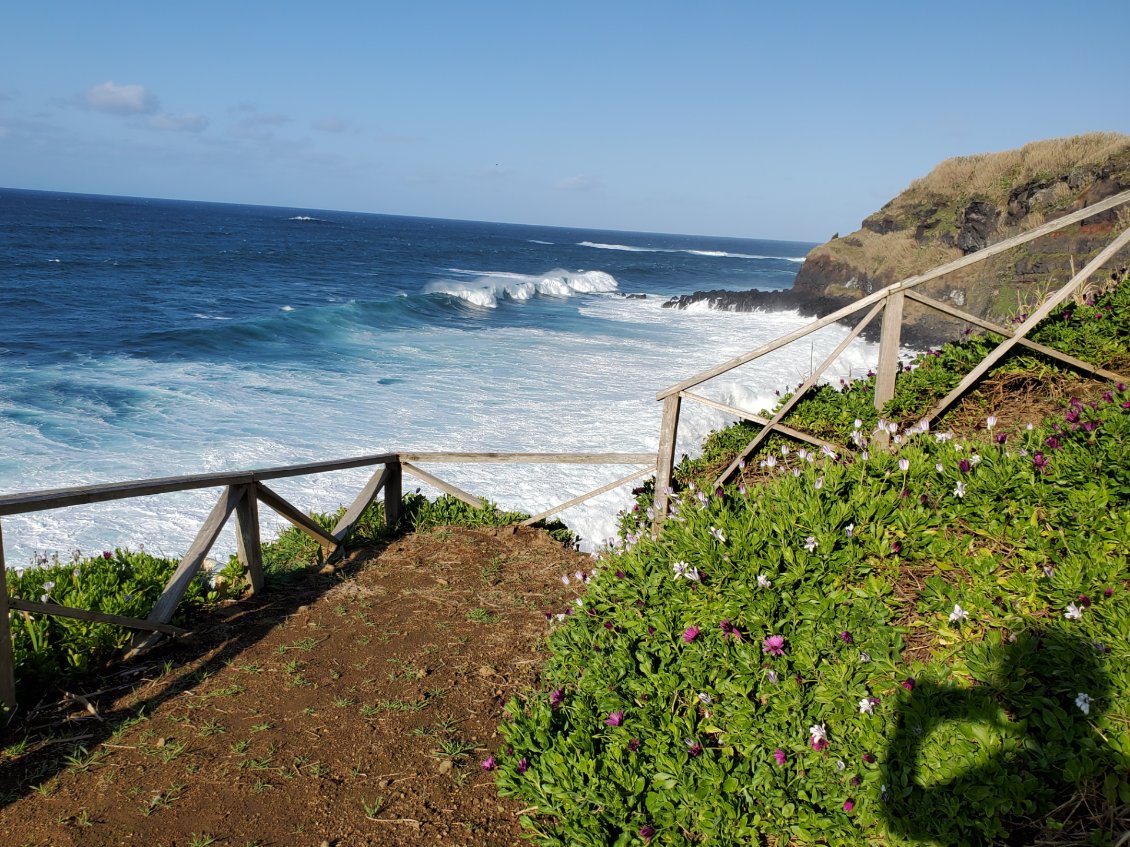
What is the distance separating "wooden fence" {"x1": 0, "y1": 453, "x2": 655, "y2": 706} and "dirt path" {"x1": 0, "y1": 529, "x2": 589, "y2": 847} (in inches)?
10.0

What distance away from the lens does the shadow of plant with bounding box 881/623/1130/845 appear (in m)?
2.36

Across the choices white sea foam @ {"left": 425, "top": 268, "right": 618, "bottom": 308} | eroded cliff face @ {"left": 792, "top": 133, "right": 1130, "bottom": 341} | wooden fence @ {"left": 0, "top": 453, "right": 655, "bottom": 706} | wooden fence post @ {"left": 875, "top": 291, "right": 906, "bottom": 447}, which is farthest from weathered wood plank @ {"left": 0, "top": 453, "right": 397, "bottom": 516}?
white sea foam @ {"left": 425, "top": 268, "right": 618, "bottom": 308}

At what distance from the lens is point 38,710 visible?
379cm

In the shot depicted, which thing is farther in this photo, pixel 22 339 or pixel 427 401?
pixel 22 339

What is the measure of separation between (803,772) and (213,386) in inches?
741

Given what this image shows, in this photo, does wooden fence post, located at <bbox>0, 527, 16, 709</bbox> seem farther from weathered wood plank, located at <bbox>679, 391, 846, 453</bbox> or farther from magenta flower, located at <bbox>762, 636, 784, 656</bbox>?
weathered wood plank, located at <bbox>679, 391, 846, 453</bbox>

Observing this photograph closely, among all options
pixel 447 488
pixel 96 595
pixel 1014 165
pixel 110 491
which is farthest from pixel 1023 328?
pixel 1014 165

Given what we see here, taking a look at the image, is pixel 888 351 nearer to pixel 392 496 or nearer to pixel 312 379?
pixel 392 496

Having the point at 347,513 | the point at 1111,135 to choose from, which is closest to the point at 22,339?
the point at 347,513

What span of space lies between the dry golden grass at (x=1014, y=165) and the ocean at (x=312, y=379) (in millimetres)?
11346

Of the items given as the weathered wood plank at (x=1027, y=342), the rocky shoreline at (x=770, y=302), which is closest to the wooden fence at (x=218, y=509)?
the weathered wood plank at (x=1027, y=342)

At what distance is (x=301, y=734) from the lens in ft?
12.2

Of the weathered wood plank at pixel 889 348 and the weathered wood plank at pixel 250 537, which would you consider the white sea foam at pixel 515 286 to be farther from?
the weathered wood plank at pixel 889 348

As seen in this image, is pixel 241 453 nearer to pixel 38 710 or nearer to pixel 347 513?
pixel 347 513
